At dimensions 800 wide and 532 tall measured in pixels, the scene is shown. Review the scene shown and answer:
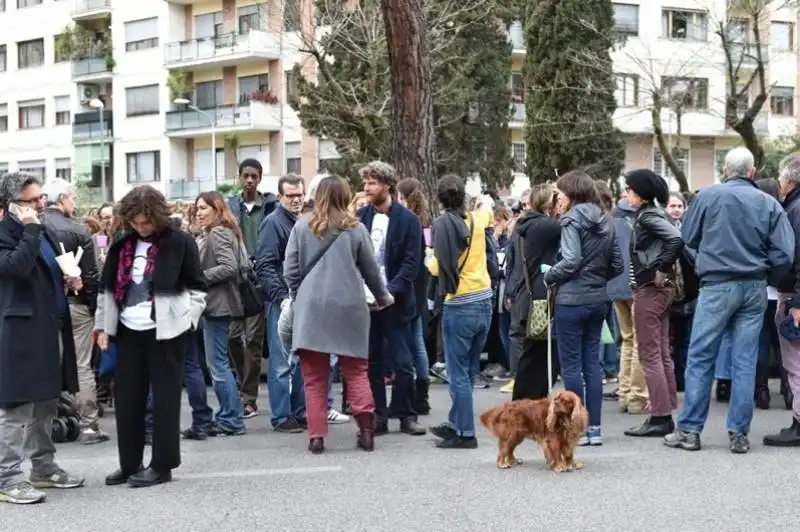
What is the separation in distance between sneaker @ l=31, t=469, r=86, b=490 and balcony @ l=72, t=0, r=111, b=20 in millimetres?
51616

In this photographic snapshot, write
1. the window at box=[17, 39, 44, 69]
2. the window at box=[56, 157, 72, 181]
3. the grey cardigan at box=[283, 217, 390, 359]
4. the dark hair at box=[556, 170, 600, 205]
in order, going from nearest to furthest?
the grey cardigan at box=[283, 217, 390, 359] < the dark hair at box=[556, 170, 600, 205] < the window at box=[56, 157, 72, 181] < the window at box=[17, 39, 44, 69]

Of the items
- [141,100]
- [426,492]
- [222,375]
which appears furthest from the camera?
[141,100]

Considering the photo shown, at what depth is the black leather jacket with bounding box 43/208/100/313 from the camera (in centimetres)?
959

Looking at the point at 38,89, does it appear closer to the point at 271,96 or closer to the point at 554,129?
the point at 271,96

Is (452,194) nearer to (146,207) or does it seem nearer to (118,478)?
(146,207)

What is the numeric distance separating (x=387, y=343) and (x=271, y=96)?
42.5 metres

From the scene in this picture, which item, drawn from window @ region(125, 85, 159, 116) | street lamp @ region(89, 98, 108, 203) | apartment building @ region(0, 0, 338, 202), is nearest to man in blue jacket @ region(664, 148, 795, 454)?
apartment building @ region(0, 0, 338, 202)

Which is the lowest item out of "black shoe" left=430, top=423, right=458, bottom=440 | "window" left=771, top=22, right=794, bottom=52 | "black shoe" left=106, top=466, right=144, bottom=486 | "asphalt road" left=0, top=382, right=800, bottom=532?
"asphalt road" left=0, top=382, right=800, bottom=532

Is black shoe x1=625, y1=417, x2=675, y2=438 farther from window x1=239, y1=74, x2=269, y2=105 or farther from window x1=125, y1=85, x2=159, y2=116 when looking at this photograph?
window x1=125, y1=85, x2=159, y2=116

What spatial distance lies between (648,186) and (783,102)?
1933 inches

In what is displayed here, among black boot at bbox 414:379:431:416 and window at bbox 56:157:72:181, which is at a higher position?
window at bbox 56:157:72:181

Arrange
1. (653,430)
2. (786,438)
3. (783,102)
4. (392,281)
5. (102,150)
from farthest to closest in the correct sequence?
(783,102), (102,150), (653,430), (392,281), (786,438)

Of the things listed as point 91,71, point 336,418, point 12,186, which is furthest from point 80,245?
point 91,71

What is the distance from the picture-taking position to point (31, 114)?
61344 millimetres
